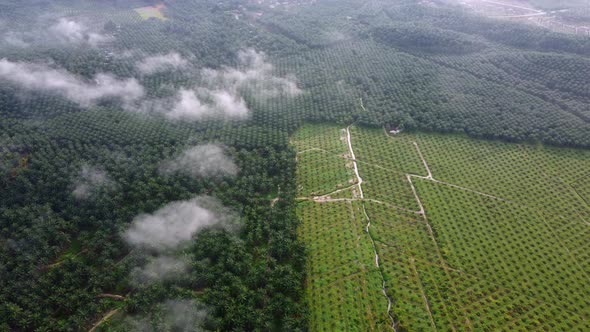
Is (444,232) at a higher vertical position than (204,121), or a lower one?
higher

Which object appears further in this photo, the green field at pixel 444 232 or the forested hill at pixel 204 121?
the forested hill at pixel 204 121

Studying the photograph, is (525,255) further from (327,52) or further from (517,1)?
(517,1)

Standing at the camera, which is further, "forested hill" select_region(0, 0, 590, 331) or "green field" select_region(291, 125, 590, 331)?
"forested hill" select_region(0, 0, 590, 331)

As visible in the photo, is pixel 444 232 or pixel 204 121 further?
pixel 204 121
